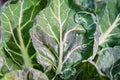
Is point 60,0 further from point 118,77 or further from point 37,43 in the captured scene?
point 118,77

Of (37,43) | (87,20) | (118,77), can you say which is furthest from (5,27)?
(118,77)

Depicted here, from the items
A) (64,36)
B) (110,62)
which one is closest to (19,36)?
(64,36)

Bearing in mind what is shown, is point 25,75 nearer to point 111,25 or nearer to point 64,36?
point 64,36

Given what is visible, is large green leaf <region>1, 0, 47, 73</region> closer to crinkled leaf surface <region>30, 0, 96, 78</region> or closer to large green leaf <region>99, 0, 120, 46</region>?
crinkled leaf surface <region>30, 0, 96, 78</region>

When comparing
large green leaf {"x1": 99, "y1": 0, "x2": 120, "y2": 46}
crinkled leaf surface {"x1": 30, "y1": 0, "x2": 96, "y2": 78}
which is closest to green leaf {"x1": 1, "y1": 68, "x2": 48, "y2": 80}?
crinkled leaf surface {"x1": 30, "y1": 0, "x2": 96, "y2": 78}

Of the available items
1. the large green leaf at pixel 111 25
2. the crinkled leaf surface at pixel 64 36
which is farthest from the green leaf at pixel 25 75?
the large green leaf at pixel 111 25

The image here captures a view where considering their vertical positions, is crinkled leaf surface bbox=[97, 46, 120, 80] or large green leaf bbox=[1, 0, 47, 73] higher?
large green leaf bbox=[1, 0, 47, 73]
